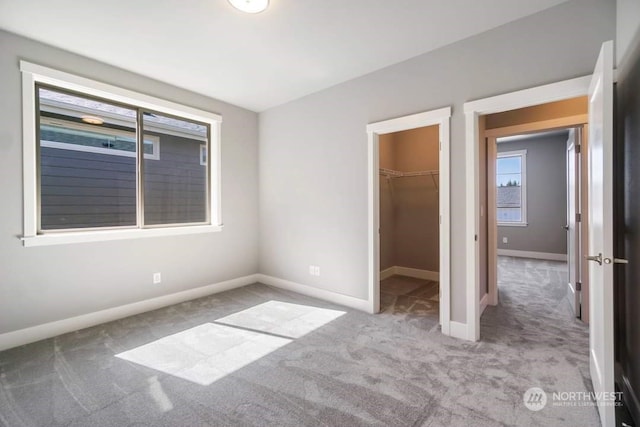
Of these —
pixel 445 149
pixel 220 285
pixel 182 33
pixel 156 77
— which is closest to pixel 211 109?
pixel 156 77

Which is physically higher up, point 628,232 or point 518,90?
point 518,90

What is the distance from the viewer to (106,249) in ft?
10.0

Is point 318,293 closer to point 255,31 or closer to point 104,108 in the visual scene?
point 255,31

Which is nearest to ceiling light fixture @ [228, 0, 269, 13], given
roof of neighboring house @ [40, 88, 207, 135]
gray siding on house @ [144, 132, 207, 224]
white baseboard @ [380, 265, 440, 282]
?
roof of neighboring house @ [40, 88, 207, 135]

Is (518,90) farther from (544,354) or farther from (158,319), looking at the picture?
(158,319)

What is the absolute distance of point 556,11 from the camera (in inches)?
85.5

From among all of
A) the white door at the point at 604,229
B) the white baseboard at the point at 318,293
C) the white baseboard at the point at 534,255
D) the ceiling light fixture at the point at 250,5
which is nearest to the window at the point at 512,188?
the white baseboard at the point at 534,255

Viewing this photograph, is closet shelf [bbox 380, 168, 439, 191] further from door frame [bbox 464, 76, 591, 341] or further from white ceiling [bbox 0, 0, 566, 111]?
door frame [bbox 464, 76, 591, 341]

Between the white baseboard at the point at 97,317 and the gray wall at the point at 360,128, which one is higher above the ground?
the gray wall at the point at 360,128

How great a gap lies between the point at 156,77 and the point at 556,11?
12.7 feet

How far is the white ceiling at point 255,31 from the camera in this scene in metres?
2.16

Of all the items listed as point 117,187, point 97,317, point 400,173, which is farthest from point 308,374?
point 400,173

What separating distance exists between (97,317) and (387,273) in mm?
3953

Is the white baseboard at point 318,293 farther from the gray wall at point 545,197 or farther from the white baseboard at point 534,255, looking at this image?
the gray wall at point 545,197
